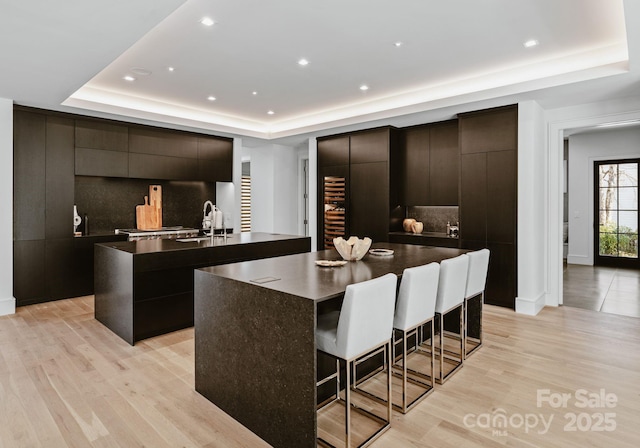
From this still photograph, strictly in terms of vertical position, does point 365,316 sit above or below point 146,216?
below

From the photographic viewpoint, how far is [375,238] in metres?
6.64

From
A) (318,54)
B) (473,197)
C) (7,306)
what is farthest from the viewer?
(473,197)

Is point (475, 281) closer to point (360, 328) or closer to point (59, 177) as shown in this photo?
point (360, 328)

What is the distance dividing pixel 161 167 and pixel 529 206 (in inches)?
217

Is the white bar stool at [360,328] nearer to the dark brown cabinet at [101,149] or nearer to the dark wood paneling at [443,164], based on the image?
the dark wood paneling at [443,164]

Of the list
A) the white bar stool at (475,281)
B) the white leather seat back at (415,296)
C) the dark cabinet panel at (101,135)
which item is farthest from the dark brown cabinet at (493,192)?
the dark cabinet panel at (101,135)

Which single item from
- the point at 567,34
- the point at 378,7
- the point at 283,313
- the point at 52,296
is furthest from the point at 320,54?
the point at 52,296

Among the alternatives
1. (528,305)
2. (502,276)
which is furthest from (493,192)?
(528,305)

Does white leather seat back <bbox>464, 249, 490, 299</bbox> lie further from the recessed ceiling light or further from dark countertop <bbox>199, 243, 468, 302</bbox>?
the recessed ceiling light

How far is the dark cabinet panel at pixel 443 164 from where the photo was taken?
5.98 m

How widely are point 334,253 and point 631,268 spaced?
7539 mm

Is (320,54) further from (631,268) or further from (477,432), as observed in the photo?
(631,268)

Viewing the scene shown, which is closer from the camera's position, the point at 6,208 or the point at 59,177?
the point at 6,208

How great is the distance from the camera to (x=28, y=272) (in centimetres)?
514
